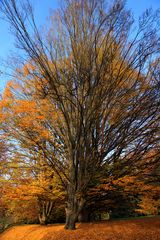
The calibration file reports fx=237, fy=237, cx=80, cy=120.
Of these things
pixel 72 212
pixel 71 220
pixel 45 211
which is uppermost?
pixel 45 211

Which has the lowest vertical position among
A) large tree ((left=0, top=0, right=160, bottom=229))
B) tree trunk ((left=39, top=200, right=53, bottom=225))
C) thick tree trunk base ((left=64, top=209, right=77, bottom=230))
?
thick tree trunk base ((left=64, top=209, right=77, bottom=230))

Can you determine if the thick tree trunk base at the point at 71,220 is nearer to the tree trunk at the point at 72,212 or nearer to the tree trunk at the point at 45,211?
the tree trunk at the point at 72,212

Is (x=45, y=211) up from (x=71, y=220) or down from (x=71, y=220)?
up

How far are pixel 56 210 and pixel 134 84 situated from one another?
10110 millimetres

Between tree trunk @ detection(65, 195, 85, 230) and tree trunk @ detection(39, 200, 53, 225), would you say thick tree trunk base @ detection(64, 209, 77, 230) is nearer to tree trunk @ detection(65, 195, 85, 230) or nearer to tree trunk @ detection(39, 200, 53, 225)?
tree trunk @ detection(65, 195, 85, 230)

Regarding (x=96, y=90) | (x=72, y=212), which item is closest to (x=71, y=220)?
(x=72, y=212)

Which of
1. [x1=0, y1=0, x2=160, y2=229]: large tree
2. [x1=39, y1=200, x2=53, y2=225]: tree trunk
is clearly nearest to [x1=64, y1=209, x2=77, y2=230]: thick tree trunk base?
[x1=0, y1=0, x2=160, y2=229]: large tree

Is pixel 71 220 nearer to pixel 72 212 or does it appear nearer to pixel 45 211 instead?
pixel 72 212

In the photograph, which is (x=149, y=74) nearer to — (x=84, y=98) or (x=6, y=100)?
(x=84, y=98)

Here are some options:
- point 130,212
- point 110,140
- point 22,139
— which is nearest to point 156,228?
point 110,140

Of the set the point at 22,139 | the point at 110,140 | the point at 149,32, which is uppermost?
the point at 149,32

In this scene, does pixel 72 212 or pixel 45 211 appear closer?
pixel 72 212

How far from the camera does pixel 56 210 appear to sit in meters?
15.0

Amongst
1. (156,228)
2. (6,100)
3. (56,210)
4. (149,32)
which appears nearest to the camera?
(149,32)
